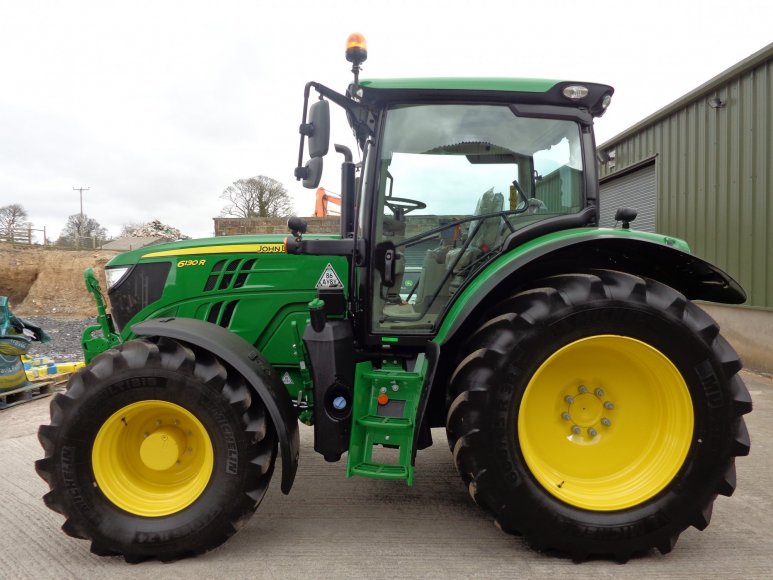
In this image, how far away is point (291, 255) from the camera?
2824mm

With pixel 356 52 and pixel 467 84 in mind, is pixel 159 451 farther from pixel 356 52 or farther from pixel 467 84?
pixel 467 84

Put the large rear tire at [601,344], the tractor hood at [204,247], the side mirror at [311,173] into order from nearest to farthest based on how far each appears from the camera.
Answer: the large rear tire at [601,344] < the side mirror at [311,173] < the tractor hood at [204,247]

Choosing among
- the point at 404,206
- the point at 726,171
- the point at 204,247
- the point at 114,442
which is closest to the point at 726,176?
the point at 726,171

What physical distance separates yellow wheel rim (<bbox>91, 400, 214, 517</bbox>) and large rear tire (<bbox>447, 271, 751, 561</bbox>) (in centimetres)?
122

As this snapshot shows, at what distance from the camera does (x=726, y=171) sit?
6645 millimetres

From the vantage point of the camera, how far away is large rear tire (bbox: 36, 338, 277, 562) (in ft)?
7.24

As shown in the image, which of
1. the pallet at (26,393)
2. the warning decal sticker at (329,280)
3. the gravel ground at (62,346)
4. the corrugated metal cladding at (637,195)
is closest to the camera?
the warning decal sticker at (329,280)

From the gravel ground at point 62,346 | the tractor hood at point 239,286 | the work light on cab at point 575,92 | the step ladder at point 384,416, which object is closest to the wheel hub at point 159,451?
the tractor hood at point 239,286

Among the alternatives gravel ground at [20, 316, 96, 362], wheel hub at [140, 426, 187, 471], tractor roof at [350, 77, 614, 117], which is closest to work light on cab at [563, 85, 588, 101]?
tractor roof at [350, 77, 614, 117]

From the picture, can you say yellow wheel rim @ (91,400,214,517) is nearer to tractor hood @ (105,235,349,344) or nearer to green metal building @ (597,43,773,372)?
tractor hood @ (105,235,349,344)

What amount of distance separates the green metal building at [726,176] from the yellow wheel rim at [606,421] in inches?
193

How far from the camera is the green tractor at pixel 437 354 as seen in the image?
2193mm

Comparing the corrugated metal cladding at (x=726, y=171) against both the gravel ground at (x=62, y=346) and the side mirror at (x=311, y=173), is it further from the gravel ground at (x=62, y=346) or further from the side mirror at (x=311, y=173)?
the gravel ground at (x=62, y=346)

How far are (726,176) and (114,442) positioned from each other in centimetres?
760
